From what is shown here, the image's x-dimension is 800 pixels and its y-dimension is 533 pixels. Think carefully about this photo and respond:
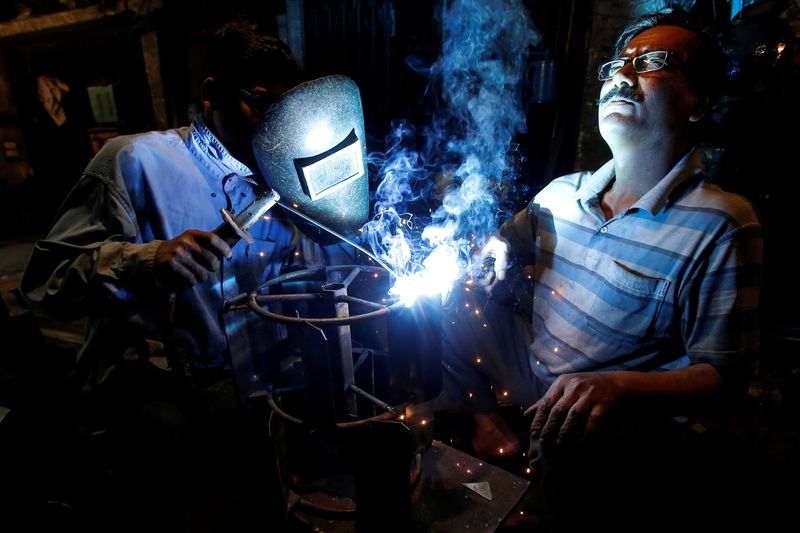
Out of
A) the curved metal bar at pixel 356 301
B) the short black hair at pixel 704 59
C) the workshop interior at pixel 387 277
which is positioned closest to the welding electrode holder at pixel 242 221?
the workshop interior at pixel 387 277

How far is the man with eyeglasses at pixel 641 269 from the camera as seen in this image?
2.02 metres

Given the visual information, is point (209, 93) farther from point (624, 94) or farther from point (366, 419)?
point (624, 94)

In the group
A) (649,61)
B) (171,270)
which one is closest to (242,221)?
(171,270)

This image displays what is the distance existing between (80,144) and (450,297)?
45.9ft

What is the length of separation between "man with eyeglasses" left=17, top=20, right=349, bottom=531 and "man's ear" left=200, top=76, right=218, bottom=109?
0.06 feet

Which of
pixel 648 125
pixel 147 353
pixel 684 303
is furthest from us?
pixel 147 353

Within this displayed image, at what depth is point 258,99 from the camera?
2418 millimetres

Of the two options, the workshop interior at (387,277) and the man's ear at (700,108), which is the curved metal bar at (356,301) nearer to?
the workshop interior at (387,277)

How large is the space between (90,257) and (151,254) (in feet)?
1.57

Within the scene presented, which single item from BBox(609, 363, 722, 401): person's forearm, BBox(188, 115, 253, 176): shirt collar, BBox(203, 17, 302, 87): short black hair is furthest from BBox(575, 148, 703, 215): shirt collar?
BBox(188, 115, 253, 176): shirt collar

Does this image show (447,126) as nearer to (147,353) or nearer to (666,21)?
(666,21)

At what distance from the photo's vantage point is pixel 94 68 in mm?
10727

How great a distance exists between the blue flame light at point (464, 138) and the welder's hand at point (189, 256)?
266cm

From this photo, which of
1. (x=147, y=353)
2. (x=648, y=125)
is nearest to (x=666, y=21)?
(x=648, y=125)
